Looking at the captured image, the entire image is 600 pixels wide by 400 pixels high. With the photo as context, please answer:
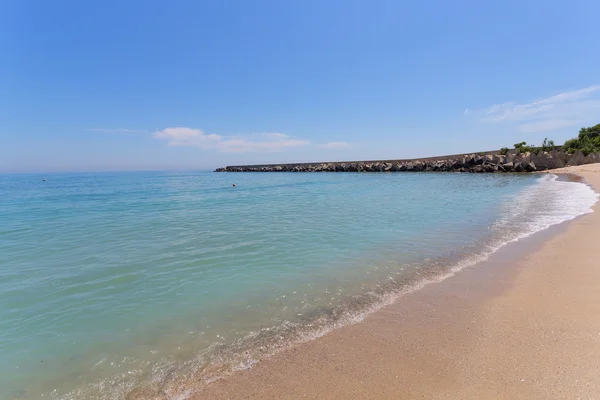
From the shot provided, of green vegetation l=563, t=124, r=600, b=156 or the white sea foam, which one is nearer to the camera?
the white sea foam

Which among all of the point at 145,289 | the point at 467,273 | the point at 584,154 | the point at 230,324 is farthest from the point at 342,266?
the point at 584,154

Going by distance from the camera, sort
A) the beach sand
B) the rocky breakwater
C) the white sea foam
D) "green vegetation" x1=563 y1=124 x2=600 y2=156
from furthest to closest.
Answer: "green vegetation" x1=563 y1=124 x2=600 y2=156 < the rocky breakwater < the white sea foam < the beach sand

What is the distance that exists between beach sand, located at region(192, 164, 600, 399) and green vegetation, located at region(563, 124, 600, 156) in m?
58.3

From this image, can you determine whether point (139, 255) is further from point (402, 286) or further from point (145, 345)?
point (402, 286)

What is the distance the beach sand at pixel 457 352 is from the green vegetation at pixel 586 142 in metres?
58.3

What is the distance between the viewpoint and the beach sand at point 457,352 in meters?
2.78

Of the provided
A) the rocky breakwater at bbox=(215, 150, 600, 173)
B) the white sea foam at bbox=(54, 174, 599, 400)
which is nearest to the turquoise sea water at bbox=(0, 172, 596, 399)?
the white sea foam at bbox=(54, 174, 599, 400)

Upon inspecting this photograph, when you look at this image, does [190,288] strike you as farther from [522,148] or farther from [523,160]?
[522,148]

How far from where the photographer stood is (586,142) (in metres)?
53.5

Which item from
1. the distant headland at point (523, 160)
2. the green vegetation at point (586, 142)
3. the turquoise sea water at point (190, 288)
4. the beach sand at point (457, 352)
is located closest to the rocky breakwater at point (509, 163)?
the distant headland at point (523, 160)

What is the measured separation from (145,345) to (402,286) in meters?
4.09

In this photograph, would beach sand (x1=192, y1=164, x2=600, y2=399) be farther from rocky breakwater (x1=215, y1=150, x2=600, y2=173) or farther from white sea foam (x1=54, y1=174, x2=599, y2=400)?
rocky breakwater (x1=215, y1=150, x2=600, y2=173)

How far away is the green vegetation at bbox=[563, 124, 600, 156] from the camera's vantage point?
1900 inches

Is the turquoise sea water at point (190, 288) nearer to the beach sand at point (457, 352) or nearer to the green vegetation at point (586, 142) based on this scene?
the beach sand at point (457, 352)
